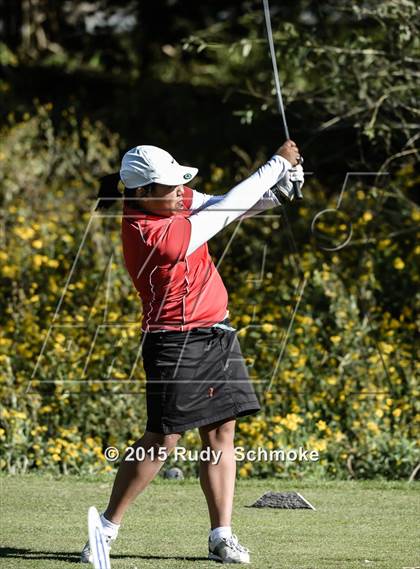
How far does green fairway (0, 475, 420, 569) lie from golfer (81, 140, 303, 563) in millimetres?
206

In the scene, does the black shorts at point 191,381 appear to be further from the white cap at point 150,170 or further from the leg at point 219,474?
the white cap at point 150,170

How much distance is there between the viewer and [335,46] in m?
8.67

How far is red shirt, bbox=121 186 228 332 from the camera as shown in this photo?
4398 mm

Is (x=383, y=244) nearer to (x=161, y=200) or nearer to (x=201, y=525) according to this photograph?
(x=201, y=525)

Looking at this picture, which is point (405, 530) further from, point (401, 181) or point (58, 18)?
point (58, 18)

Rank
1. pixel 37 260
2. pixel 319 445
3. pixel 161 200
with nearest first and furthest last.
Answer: pixel 161 200 < pixel 319 445 < pixel 37 260

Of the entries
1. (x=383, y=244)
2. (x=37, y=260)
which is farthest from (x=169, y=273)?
(x=383, y=244)

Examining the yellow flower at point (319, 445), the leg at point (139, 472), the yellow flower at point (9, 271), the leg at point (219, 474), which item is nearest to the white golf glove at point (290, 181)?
the leg at point (219, 474)

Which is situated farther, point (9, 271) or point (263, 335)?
point (9, 271)

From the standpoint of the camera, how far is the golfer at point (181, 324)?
14.6 ft

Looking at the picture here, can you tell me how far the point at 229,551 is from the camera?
443 centimetres

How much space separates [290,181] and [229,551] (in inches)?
56.5

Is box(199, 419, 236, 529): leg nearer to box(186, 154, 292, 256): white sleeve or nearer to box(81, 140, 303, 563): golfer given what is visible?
box(81, 140, 303, 563): golfer

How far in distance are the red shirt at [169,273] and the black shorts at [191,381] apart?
62mm
